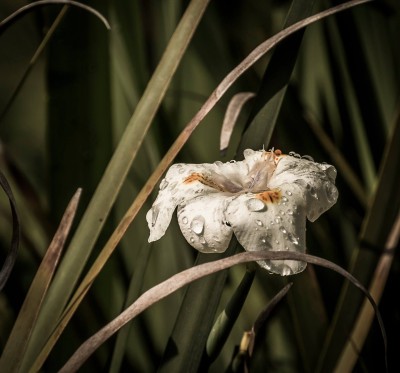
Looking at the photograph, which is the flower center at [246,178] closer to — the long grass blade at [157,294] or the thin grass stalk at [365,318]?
the long grass blade at [157,294]

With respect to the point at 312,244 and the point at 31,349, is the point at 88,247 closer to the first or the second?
the point at 31,349

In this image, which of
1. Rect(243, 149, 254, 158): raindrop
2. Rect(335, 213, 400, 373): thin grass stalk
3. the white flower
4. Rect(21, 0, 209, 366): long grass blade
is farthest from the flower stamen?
Rect(335, 213, 400, 373): thin grass stalk

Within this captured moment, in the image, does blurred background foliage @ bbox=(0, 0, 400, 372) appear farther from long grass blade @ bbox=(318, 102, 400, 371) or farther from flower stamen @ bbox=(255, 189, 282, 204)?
flower stamen @ bbox=(255, 189, 282, 204)

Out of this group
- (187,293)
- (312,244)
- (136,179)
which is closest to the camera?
(187,293)

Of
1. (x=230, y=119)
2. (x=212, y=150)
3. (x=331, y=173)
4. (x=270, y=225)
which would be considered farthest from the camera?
(x=212, y=150)

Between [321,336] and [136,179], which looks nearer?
[321,336]

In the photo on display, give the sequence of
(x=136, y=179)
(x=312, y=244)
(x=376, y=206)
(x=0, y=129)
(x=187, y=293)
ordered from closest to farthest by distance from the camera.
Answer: (x=187, y=293) < (x=376, y=206) < (x=312, y=244) < (x=136, y=179) < (x=0, y=129)

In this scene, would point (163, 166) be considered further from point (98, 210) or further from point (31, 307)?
point (31, 307)

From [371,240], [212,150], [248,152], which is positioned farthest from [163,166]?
[212,150]

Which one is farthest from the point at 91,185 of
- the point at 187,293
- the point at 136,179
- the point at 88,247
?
the point at 187,293
